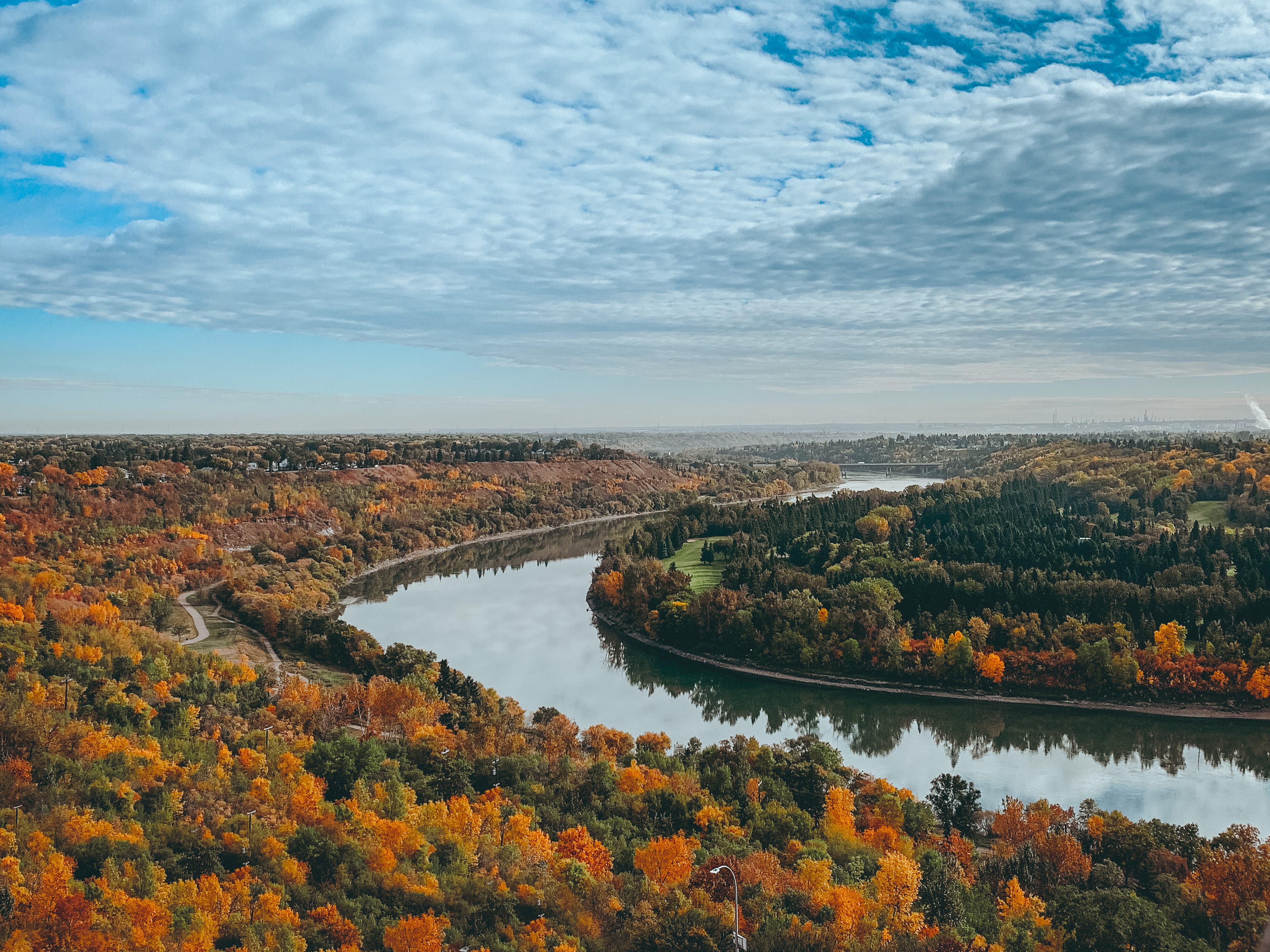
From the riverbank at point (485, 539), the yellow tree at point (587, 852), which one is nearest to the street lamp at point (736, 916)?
the yellow tree at point (587, 852)

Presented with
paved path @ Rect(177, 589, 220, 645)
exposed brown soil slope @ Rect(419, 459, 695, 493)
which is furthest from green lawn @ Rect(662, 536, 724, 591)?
exposed brown soil slope @ Rect(419, 459, 695, 493)

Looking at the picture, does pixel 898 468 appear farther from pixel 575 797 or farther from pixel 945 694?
pixel 575 797

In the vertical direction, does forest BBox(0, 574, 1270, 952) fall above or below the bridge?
below

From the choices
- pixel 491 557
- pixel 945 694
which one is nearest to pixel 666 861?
pixel 945 694

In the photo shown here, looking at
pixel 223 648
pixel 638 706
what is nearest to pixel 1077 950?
pixel 638 706

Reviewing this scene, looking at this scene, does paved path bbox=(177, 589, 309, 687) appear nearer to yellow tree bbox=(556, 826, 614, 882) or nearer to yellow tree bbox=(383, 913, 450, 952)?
yellow tree bbox=(556, 826, 614, 882)

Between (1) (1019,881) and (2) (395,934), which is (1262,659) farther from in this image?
(2) (395,934)
